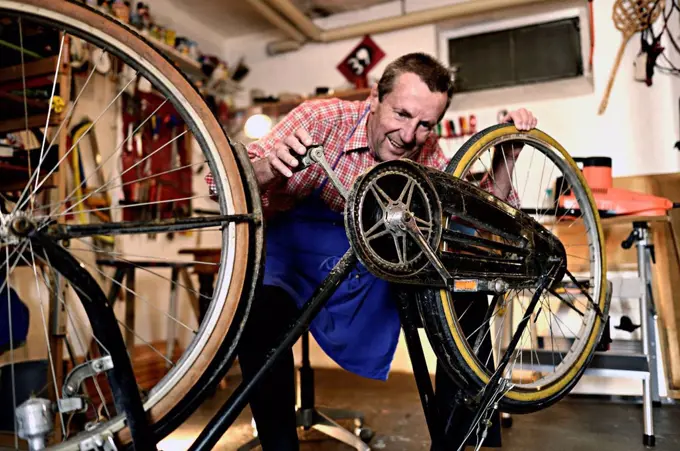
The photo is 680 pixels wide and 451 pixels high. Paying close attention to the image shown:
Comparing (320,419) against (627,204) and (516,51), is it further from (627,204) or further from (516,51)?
(516,51)

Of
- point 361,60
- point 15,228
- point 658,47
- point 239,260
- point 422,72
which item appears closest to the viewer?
point 15,228

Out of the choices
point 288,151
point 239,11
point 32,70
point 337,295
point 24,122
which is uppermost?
point 239,11

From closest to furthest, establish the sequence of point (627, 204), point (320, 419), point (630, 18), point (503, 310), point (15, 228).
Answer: point (15, 228) → point (503, 310) → point (320, 419) → point (627, 204) → point (630, 18)

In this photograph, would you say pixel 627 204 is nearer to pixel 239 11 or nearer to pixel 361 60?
pixel 361 60

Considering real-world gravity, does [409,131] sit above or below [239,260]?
above

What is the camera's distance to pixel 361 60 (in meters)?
3.57

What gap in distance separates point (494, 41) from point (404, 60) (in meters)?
2.40

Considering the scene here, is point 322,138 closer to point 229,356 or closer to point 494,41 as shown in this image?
point 229,356

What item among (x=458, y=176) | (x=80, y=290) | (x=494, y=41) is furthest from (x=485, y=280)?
(x=494, y=41)

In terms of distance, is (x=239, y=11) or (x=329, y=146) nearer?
(x=329, y=146)

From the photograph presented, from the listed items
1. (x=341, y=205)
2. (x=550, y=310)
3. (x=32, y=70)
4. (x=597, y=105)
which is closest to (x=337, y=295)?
(x=341, y=205)

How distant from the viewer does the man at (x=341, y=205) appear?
1.19 metres

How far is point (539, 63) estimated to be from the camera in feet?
10.6

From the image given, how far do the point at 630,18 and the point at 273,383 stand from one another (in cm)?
280
